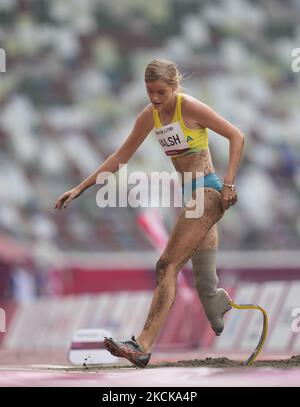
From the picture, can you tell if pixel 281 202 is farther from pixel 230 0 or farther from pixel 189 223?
pixel 189 223

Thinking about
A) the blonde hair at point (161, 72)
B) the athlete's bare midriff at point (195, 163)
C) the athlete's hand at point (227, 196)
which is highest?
the blonde hair at point (161, 72)

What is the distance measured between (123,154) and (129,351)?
1.37 meters

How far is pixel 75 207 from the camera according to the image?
17.2 meters

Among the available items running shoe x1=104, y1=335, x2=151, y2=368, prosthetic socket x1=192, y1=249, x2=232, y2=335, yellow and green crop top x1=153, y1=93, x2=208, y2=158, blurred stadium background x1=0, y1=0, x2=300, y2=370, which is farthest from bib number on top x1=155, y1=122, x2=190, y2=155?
blurred stadium background x1=0, y1=0, x2=300, y2=370

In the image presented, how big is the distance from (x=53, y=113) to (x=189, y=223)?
13521mm

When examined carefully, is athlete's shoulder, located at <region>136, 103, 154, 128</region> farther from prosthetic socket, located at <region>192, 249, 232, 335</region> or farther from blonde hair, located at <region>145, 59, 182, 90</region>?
prosthetic socket, located at <region>192, 249, 232, 335</region>

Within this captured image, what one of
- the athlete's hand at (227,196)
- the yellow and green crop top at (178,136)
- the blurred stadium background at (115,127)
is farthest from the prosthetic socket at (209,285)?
the blurred stadium background at (115,127)

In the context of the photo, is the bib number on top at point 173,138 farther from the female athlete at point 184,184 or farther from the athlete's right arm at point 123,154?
the athlete's right arm at point 123,154

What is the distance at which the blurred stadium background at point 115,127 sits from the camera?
16.1 meters

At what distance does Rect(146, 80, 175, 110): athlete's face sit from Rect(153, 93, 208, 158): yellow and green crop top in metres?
0.10

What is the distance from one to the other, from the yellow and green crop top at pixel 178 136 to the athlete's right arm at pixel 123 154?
0.13 metres

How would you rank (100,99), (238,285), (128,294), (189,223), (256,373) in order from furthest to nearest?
(100,99)
(128,294)
(238,285)
(189,223)
(256,373)

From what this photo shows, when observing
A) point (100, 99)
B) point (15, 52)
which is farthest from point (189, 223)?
point (15, 52)

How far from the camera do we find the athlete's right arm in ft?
18.2
